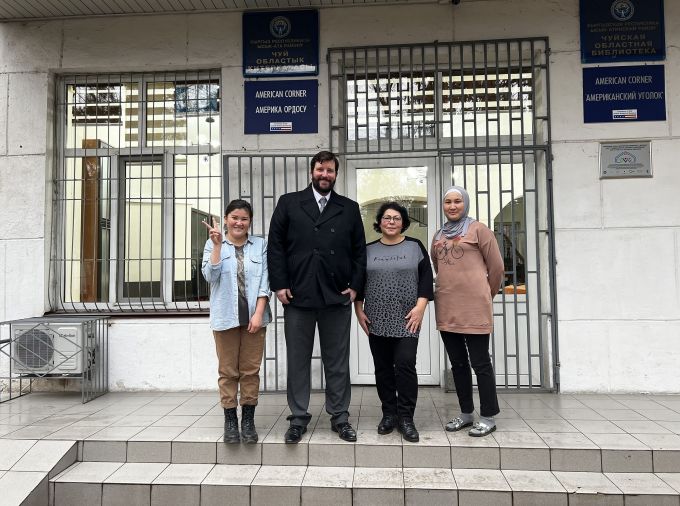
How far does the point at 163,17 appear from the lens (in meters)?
4.96

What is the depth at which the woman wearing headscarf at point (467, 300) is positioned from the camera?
133 inches

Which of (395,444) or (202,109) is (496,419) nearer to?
(395,444)

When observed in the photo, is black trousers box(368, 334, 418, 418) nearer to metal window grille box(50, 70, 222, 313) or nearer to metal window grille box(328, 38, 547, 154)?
metal window grille box(328, 38, 547, 154)

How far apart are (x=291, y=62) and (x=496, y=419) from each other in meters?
3.62

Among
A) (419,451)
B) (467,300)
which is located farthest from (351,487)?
(467,300)

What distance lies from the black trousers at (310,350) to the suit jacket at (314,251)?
4.6 inches

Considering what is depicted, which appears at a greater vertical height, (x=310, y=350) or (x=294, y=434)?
(x=310, y=350)

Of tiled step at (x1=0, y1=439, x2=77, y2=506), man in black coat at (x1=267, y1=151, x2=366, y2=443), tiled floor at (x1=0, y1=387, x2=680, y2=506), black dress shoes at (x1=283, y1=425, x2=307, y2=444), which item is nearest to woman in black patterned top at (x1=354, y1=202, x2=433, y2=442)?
man in black coat at (x1=267, y1=151, x2=366, y2=443)

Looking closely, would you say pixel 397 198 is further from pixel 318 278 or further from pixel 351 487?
pixel 351 487

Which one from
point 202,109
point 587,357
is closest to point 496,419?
point 587,357

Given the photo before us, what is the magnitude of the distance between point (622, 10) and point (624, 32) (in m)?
0.21

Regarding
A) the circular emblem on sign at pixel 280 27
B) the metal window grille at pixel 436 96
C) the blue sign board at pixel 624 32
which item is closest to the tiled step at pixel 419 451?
the metal window grille at pixel 436 96

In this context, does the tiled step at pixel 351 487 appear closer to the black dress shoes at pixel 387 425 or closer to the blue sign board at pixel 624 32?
the black dress shoes at pixel 387 425

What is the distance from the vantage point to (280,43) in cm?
483
